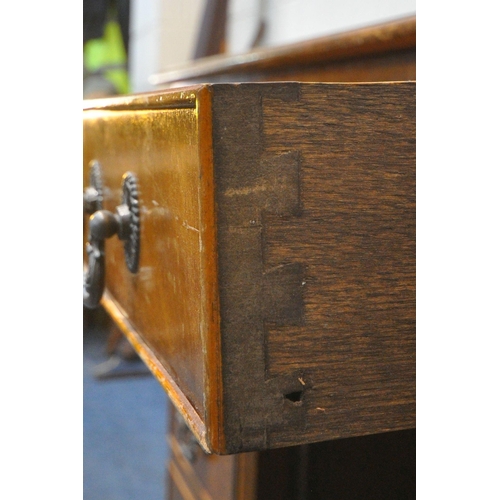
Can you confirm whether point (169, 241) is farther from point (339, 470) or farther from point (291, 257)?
point (339, 470)

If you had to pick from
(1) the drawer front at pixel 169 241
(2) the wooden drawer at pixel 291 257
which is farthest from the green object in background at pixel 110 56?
(2) the wooden drawer at pixel 291 257

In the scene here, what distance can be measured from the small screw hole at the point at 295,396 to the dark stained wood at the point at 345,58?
425 mm

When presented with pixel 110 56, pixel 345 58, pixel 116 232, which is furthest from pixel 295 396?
pixel 110 56

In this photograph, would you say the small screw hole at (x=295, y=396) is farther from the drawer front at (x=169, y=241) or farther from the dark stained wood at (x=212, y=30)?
the dark stained wood at (x=212, y=30)

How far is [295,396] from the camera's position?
1.54 feet

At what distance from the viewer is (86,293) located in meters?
0.72

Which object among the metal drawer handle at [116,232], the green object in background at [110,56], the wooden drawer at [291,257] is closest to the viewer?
the wooden drawer at [291,257]

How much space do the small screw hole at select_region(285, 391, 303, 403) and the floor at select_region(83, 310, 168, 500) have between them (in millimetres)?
1572

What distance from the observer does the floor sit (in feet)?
6.53

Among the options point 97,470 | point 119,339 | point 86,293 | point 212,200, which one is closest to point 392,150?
point 212,200

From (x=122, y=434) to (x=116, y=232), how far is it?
187 centimetres

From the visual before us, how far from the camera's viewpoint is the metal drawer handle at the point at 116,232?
640 mm
